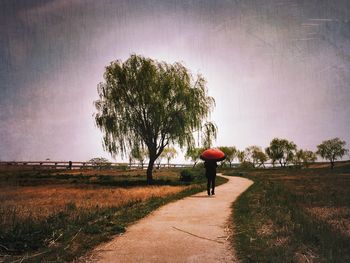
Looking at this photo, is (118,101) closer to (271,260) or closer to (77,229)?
(77,229)

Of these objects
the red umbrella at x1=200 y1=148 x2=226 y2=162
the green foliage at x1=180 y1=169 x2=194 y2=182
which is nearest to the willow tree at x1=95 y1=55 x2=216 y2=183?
the green foliage at x1=180 y1=169 x2=194 y2=182

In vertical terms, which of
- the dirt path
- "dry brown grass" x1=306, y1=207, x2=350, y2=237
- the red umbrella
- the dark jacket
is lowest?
"dry brown grass" x1=306, y1=207, x2=350, y2=237

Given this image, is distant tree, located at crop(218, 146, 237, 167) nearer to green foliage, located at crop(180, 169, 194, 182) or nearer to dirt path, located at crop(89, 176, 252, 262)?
green foliage, located at crop(180, 169, 194, 182)

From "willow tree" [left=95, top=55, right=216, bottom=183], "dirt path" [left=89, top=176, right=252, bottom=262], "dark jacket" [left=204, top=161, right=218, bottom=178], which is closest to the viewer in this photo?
"dirt path" [left=89, top=176, right=252, bottom=262]

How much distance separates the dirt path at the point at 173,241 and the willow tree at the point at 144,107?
56.2 ft

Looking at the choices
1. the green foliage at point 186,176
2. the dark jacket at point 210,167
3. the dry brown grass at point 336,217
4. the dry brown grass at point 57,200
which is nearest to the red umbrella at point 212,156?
the dark jacket at point 210,167

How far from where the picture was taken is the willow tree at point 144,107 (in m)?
25.1

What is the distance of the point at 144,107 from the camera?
25.3m

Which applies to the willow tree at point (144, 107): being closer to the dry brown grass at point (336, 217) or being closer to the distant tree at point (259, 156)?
the dry brown grass at point (336, 217)

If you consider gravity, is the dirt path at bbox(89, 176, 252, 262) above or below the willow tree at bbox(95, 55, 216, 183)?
below

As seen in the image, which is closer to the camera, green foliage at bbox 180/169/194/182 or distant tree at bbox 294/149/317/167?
green foliage at bbox 180/169/194/182

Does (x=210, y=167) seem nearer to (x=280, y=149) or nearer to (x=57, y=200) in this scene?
(x=57, y=200)

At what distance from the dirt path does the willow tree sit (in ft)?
56.2

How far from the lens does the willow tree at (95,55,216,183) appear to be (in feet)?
82.5
